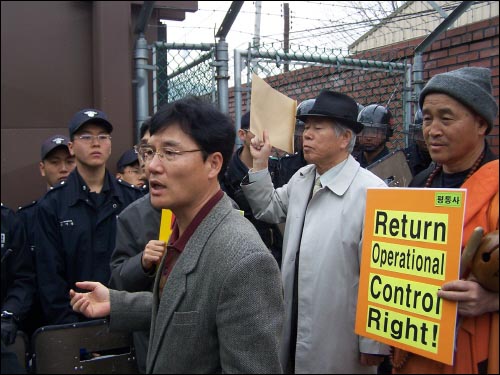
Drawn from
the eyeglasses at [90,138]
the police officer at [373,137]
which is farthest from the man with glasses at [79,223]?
the police officer at [373,137]

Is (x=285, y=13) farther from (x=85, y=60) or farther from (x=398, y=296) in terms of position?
(x=398, y=296)

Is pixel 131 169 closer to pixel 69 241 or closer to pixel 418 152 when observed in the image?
pixel 69 241

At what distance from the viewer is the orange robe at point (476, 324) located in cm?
178

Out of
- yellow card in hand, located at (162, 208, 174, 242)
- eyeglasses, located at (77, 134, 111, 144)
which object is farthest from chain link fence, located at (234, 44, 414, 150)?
yellow card in hand, located at (162, 208, 174, 242)

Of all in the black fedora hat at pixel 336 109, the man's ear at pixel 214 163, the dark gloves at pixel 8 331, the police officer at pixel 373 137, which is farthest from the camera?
the police officer at pixel 373 137

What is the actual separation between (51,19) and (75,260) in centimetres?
187

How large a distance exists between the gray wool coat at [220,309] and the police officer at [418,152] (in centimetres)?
244

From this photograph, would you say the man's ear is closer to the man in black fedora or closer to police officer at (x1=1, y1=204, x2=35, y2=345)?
the man in black fedora

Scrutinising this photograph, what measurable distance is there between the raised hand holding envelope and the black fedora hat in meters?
0.21

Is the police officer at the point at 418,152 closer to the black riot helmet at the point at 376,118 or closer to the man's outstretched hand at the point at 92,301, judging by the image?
the black riot helmet at the point at 376,118

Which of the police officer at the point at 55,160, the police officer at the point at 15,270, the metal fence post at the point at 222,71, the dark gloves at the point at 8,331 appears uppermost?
the metal fence post at the point at 222,71

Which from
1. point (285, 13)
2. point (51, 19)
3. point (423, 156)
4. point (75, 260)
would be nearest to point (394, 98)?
point (423, 156)

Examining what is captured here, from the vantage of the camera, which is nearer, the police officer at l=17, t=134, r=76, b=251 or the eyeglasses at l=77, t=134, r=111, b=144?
the eyeglasses at l=77, t=134, r=111, b=144

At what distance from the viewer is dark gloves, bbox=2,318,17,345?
2.37 meters
